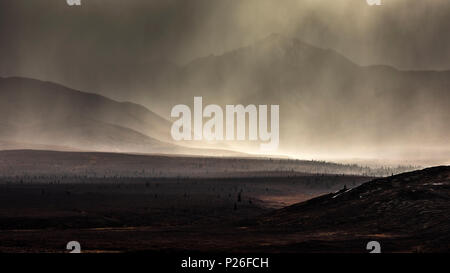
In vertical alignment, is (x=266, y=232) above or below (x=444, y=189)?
below

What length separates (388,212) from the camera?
50844 mm

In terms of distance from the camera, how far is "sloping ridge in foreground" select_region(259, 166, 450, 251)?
44344 millimetres

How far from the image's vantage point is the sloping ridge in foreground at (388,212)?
44344mm

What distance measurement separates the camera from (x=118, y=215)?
6844cm

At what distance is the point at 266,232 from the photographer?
48250 mm
